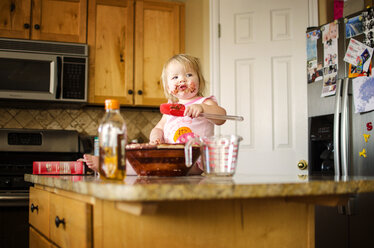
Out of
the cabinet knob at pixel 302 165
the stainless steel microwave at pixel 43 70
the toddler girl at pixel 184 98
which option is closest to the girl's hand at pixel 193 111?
the toddler girl at pixel 184 98

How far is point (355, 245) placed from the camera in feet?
7.52

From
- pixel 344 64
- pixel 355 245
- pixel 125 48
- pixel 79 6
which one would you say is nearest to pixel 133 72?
pixel 125 48

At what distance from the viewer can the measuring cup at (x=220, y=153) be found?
36.0 inches

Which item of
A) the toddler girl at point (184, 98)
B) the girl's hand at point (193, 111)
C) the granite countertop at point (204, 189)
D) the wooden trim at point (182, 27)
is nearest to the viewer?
the granite countertop at point (204, 189)

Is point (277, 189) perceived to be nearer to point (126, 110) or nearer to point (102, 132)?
point (102, 132)

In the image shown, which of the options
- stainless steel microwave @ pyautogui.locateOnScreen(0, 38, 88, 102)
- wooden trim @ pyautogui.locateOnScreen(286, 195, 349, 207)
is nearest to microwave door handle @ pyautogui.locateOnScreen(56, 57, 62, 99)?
stainless steel microwave @ pyautogui.locateOnScreen(0, 38, 88, 102)

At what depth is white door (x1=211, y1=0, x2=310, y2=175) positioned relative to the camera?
302 centimetres

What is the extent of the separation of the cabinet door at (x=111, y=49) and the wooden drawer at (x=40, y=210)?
1811 mm

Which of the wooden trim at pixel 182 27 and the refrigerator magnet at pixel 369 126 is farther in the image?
the wooden trim at pixel 182 27

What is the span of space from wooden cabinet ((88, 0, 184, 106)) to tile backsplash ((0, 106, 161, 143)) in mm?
280

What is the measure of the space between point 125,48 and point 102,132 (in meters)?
2.60

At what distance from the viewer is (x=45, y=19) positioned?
3.22 metres

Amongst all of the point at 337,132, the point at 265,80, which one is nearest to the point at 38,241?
the point at 337,132

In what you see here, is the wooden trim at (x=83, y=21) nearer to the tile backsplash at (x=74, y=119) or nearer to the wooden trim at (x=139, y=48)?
the wooden trim at (x=139, y=48)
